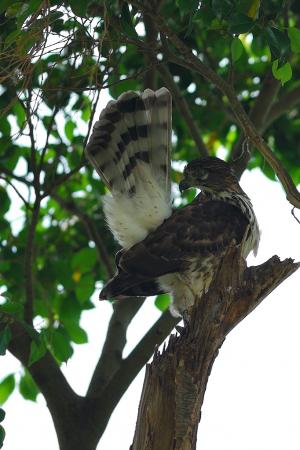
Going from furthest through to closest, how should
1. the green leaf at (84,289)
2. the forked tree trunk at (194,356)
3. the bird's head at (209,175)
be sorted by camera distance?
1. the green leaf at (84,289)
2. the bird's head at (209,175)
3. the forked tree trunk at (194,356)

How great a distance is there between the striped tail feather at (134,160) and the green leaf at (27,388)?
1741 millimetres

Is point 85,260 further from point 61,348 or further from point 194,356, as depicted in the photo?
point 194,356

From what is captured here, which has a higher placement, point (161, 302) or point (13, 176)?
point (13, 176)

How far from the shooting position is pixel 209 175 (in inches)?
290

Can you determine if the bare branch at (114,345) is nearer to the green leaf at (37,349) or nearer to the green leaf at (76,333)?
the green leaf at (76,333)

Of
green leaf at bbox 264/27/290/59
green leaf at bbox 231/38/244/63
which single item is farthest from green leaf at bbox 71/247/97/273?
green leaf at bbox 264/27/290/59

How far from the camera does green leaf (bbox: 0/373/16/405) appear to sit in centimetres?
807

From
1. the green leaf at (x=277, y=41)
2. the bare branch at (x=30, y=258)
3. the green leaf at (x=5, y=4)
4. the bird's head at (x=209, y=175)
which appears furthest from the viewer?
the bird's head at (x=209, y=175)

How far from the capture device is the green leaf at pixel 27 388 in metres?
8.09

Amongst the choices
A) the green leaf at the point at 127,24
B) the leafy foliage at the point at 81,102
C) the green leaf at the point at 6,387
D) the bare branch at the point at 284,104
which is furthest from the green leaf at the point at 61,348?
the bare branch at the point at 284,104

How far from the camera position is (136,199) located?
6.96 m

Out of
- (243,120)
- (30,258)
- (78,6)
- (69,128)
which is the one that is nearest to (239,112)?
(243,120)

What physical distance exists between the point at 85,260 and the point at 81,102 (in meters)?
1.42

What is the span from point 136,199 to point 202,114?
2200 millimetres
